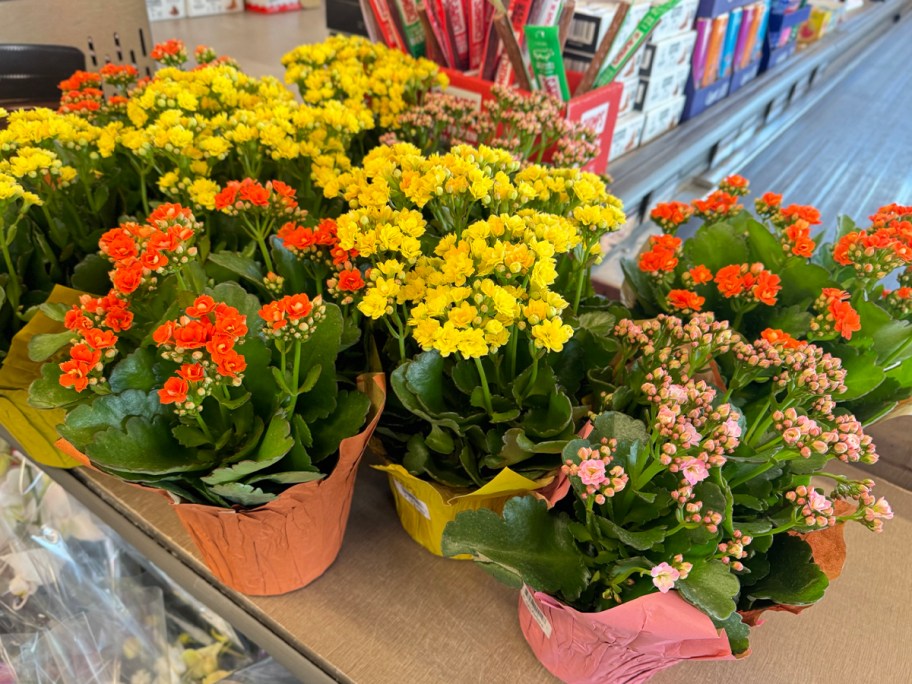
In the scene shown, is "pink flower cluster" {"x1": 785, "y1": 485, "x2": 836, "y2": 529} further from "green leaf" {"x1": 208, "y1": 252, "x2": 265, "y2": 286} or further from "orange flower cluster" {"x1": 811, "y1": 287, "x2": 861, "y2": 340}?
"green leaf" {"x1": 208, "y1": 252, "x2": 265, "y2": 286}

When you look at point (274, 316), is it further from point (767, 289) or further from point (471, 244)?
point (767, 289)

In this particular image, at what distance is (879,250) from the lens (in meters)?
0.54

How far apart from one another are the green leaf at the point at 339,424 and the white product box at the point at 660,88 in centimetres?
98

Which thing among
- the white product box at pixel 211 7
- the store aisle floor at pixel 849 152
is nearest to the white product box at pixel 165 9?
the white product box at pixel 211 7

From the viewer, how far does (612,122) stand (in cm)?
107

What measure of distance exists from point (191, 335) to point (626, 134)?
3.42 feet

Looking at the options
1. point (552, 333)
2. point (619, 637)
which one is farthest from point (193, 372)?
point (619, 637)

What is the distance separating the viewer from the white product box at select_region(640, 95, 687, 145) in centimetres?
128

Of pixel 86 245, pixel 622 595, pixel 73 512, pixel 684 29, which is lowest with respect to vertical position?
pixel 73 512

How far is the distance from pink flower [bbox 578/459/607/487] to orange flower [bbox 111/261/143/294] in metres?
0.33

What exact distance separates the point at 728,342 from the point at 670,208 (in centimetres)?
26

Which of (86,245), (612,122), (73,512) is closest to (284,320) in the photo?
(86,245)

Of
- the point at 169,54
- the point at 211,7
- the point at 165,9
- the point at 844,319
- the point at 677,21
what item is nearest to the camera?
the point at 844,319

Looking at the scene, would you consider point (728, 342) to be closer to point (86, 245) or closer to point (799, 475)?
point (799, 475)
